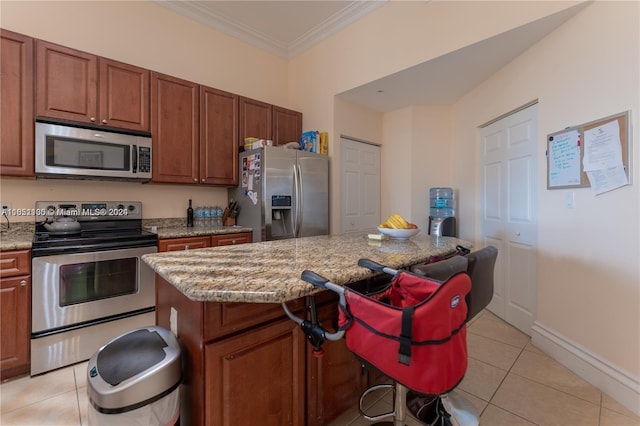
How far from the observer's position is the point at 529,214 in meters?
2.64

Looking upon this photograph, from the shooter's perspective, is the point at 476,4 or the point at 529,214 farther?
the point at 529,214

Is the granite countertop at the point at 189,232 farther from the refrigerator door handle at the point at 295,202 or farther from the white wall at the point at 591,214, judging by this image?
the white wall at the point at 591,214

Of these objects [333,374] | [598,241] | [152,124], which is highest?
[152,124]

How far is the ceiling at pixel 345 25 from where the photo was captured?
8.57 ft

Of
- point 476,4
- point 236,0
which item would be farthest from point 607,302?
point 236,0

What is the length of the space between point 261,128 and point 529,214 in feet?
9.74

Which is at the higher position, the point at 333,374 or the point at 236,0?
the point at 236,0

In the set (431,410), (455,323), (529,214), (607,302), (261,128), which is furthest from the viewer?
(261,128)

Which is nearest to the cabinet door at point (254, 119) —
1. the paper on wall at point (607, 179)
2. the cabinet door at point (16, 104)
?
the cabinet door at point (16, 104)

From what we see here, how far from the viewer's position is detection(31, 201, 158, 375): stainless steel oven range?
6.52 ft

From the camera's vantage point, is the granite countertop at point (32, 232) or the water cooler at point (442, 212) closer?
the granite countertop at point (32, 232)

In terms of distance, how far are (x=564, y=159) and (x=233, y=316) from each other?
255 centimetres

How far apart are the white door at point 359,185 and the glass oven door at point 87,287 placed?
2.30 m

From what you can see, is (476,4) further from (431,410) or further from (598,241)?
(431,410)
